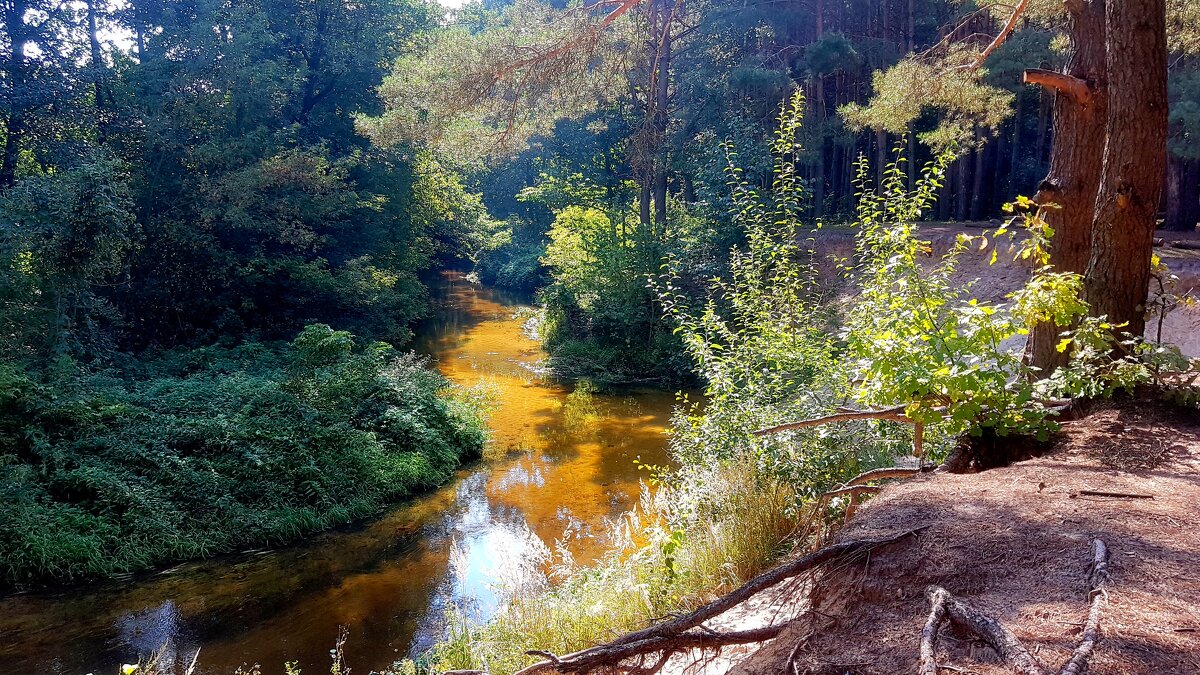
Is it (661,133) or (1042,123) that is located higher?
(661,133)

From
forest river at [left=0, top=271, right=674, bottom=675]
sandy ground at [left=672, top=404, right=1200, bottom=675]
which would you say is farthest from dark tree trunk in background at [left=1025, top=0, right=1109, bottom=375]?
forest river at [left=0, top=271, right=674, bottom=675]

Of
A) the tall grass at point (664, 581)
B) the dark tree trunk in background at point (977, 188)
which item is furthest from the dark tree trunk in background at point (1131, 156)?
the dark tree trunk in background at point (977, 188)

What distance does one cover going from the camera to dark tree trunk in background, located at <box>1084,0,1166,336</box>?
448 centimetres

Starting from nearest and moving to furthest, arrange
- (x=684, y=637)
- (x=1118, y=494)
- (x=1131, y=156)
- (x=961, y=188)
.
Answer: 1. (x=684, y=637)
2. (x=1118, y=494)
3. (x=1131, y=156)
4. (x=961, y=188)

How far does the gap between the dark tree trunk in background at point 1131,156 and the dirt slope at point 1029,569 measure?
1.31 m

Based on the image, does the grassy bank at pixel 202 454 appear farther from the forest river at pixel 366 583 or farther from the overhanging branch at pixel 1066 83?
the overhanging branch at pixel 1066 83

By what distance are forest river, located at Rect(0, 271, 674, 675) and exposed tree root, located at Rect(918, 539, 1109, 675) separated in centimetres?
379

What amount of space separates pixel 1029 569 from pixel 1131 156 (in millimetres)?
3321

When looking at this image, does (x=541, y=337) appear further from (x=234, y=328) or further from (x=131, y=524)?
(x=131, y=524)

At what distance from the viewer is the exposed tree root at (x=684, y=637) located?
2.79m

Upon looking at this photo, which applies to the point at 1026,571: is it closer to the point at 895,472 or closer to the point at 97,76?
the point at 895,472

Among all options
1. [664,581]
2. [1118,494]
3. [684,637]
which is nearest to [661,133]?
[664,581]

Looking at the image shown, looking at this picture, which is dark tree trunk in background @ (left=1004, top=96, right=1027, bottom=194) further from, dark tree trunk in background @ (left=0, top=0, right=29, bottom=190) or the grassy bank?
dark tree trunk in background @ (left=0, top=0, right=29, bottom=190)

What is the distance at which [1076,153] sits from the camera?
513 cm
